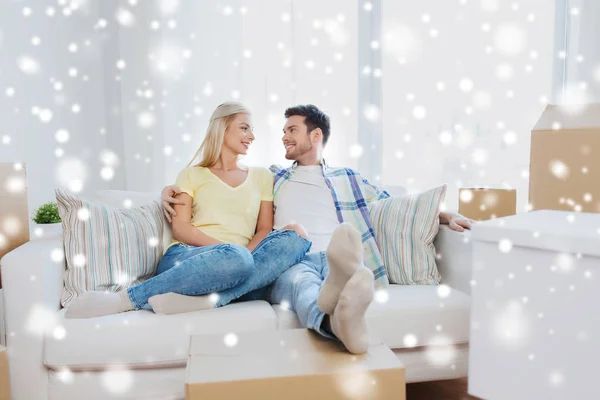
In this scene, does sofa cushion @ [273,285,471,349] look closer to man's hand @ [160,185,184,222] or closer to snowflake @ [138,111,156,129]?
man's hand @ [160,185,184,222]

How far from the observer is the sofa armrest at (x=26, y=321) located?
1.38m

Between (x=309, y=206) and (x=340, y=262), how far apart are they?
3.03ft

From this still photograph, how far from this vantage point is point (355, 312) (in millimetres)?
1041

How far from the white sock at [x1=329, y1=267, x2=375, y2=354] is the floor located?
0.78 metres

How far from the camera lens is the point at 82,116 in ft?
8.69

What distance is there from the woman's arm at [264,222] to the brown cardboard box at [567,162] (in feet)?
3.19

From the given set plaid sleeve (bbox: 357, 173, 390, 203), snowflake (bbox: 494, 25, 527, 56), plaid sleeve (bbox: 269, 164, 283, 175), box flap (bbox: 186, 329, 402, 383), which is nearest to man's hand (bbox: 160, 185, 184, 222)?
plaid sleeve (bbox: 269, 164, 283, 175)

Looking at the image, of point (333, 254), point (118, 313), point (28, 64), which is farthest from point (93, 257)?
point (28, 64)

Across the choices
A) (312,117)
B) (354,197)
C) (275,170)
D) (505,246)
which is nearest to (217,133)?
(275,170)

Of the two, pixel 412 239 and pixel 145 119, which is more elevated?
pixel 145 119

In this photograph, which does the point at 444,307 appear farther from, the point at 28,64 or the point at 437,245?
the point at 28,64

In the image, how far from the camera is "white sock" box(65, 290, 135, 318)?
1427mm

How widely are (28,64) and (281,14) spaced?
1229 millimetres

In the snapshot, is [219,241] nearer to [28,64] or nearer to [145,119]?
[145,119]
